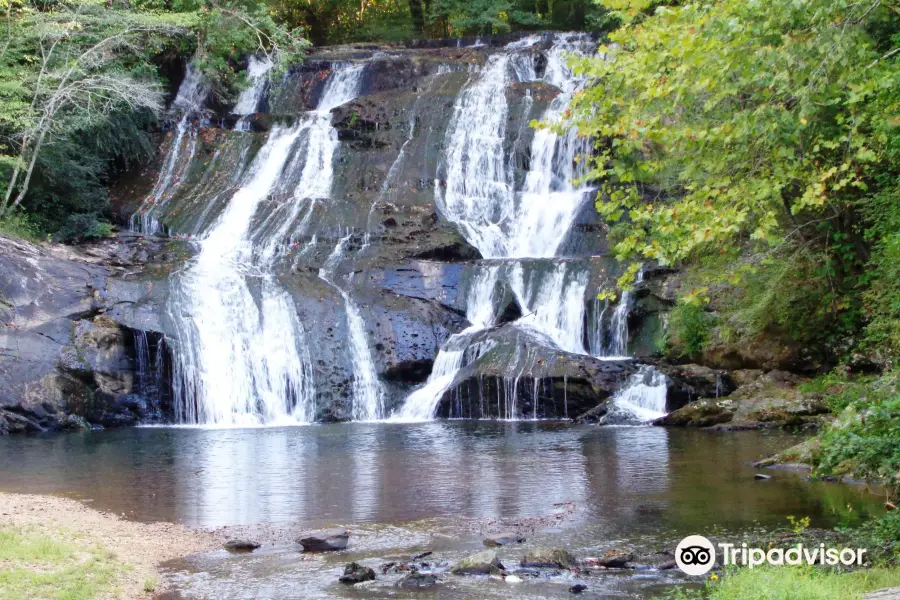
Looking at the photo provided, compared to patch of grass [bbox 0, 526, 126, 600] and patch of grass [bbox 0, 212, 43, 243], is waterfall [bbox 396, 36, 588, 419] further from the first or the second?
patch of grass [bbox 0, 526, 126, 600]

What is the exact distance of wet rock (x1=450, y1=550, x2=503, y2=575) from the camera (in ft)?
28.1

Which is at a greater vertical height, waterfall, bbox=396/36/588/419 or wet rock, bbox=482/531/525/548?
waterfall, bbox=396/36/588/419

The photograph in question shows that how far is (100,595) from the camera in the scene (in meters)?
7.80

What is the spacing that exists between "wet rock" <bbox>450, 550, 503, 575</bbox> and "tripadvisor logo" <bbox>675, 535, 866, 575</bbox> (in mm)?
1683

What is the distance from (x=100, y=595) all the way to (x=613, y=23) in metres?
33.1

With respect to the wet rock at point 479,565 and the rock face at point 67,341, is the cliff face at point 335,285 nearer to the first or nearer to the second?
the rock face at point 67,341

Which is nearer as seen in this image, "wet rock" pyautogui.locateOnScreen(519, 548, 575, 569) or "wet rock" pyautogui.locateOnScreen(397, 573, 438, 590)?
"wet rock" pyautogui.locateOnScreen(397, 573, 438, 590)

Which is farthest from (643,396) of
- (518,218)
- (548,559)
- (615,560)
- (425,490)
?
(548,559)

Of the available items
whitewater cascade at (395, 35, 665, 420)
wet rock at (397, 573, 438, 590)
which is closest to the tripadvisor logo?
wet rock at (397, 573, 438, 590)

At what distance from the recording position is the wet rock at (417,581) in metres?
8.23

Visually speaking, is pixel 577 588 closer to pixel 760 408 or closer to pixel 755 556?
pixel 755 556

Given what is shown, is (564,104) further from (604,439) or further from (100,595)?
(100,595)

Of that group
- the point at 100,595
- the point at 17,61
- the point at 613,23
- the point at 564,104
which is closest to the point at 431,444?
the point at 100,595

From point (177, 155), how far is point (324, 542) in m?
25.0
